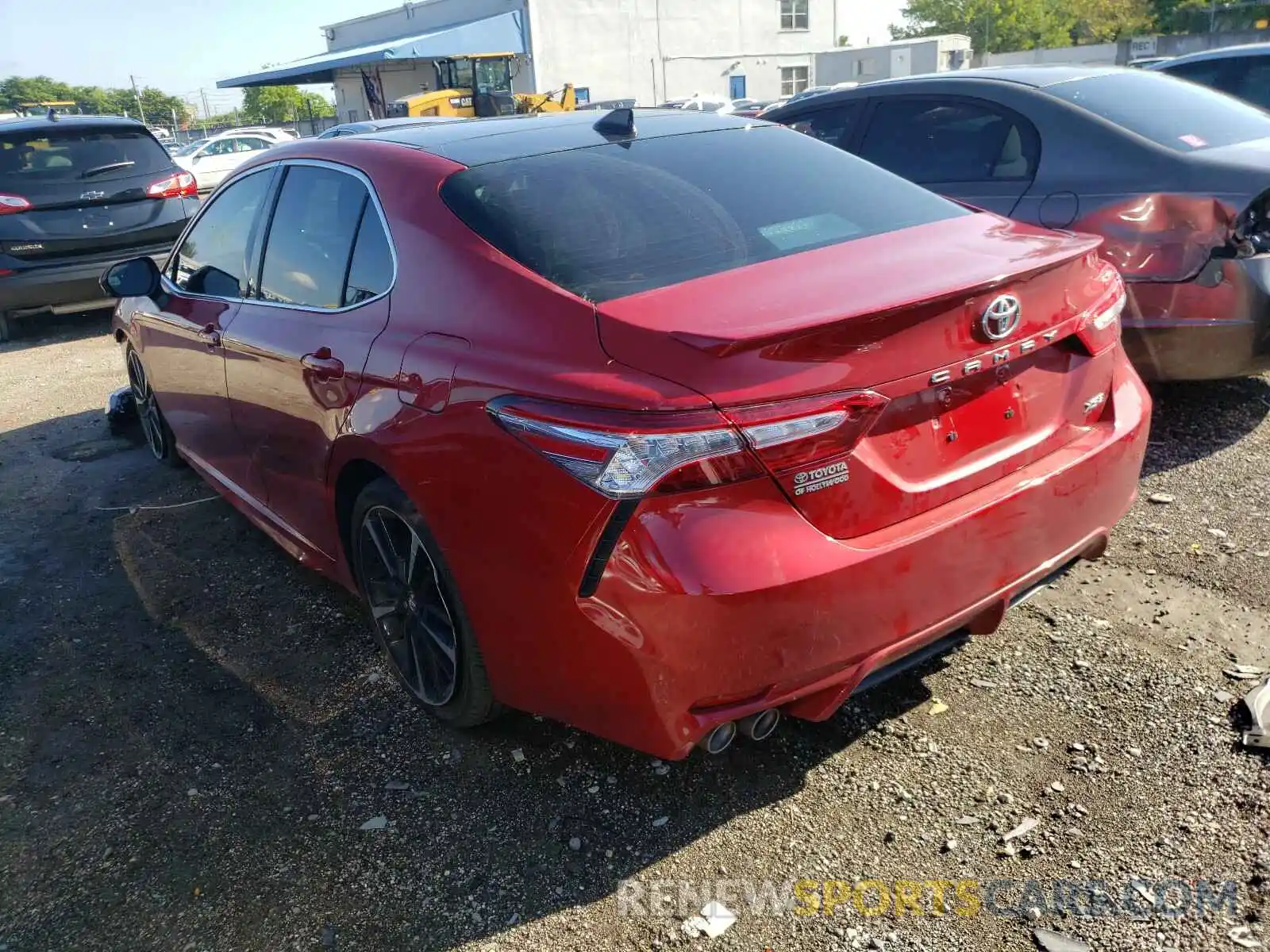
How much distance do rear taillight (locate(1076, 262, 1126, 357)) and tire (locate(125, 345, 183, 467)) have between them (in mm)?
4327

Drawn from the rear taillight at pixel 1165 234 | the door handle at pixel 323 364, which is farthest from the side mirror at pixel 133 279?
the rear taillight at pixel 1165 234

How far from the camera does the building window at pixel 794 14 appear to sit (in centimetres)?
4784

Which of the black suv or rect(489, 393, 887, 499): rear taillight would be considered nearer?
rect(489, 393, 887, 499): rear taillight

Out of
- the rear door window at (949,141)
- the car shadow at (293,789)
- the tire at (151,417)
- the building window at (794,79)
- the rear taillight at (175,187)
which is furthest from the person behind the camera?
the building window at (794,79)

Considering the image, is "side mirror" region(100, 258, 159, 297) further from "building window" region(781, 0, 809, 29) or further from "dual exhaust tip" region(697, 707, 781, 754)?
"building window" region(781, 0, 809, 29)

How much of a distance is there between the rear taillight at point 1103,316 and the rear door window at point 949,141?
2222 millimetres

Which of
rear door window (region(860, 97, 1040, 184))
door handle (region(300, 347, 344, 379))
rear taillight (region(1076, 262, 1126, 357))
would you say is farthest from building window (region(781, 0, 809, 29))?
door handle (region(300, 347, 344, 379))

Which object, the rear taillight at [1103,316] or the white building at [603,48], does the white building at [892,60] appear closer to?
the white building at [603,48]

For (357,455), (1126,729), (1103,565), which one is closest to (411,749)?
(357,455)

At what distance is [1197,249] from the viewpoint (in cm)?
419

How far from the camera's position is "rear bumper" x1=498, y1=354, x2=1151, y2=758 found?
2.09 m

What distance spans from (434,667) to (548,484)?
39.7 inches

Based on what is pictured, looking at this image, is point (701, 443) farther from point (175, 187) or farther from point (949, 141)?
point (175, 187)

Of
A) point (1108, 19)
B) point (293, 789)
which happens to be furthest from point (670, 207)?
point (1108, 19)
